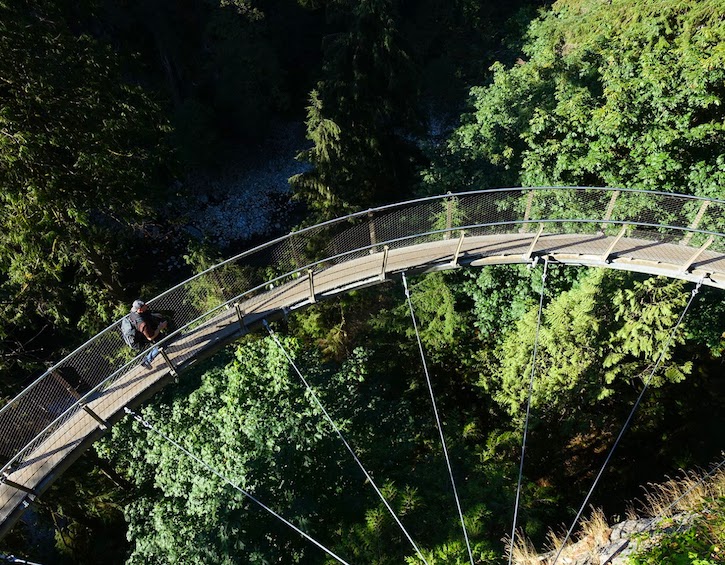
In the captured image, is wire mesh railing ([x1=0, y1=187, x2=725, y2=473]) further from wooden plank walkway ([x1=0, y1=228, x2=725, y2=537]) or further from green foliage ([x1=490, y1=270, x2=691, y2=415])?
green foliage ([x1=490, y1=270, x2=691, y2=415])

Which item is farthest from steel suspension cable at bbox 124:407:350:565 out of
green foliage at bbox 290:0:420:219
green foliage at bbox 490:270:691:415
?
green foliage at bbox 290:0:420:219

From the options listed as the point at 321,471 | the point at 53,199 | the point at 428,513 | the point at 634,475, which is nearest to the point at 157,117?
the point at 53,199

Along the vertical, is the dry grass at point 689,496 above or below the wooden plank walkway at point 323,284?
below

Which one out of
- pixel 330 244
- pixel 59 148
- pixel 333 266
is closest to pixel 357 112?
pixel 330 244

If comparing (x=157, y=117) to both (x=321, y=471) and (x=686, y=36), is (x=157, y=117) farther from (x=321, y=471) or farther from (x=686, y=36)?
(x=686, y=36)

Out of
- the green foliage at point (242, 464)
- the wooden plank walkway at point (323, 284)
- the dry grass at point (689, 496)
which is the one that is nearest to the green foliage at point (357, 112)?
the wooden plank walkway at point (323, 284)

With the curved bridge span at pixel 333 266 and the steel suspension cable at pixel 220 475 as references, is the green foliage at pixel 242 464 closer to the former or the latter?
the steel suspension cable at pixel 220 475
